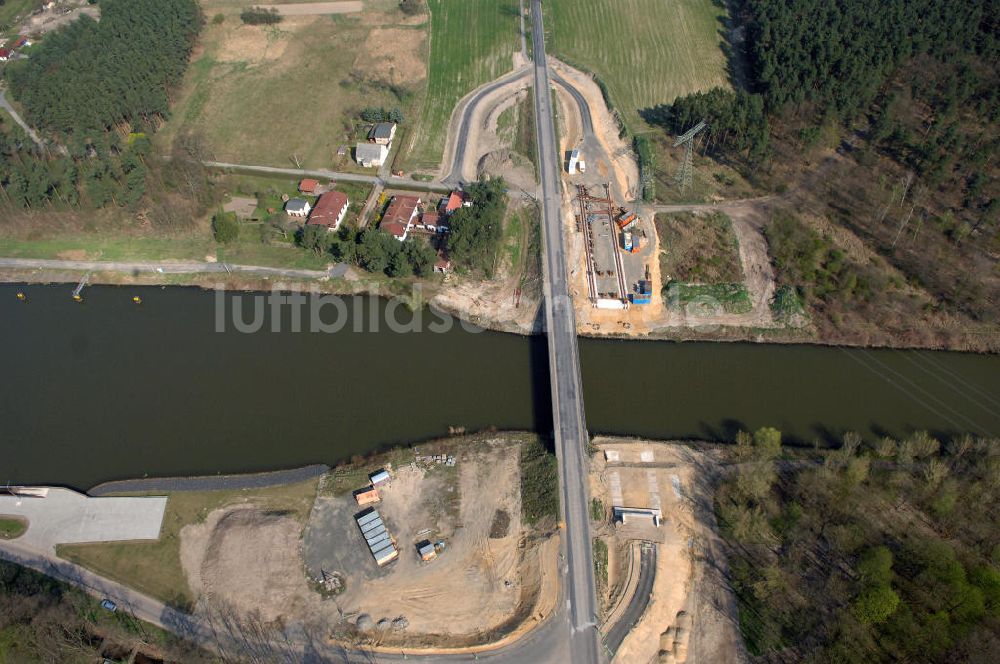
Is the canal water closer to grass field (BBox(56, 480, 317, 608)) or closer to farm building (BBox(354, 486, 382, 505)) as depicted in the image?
grass field (BBox(56, 480, 317, 608))

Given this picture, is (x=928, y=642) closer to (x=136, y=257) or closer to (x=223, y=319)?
(x=223, y=319)

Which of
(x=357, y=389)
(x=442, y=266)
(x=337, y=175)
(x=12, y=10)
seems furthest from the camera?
(x=12, y=10)

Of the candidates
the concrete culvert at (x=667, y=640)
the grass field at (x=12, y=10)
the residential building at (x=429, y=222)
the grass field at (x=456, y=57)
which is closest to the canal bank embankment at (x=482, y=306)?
the residential building at (x=429, y=222)

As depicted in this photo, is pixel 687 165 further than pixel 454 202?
Yes

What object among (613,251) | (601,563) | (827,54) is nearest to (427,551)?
(601,563)

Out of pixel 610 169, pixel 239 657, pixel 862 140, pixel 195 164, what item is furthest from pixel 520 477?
pixel 862 140

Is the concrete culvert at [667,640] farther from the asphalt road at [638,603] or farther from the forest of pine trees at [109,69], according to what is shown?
the forest of pine trees at [109,69]

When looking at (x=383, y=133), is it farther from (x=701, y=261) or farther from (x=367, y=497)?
(x=367, y=497)
